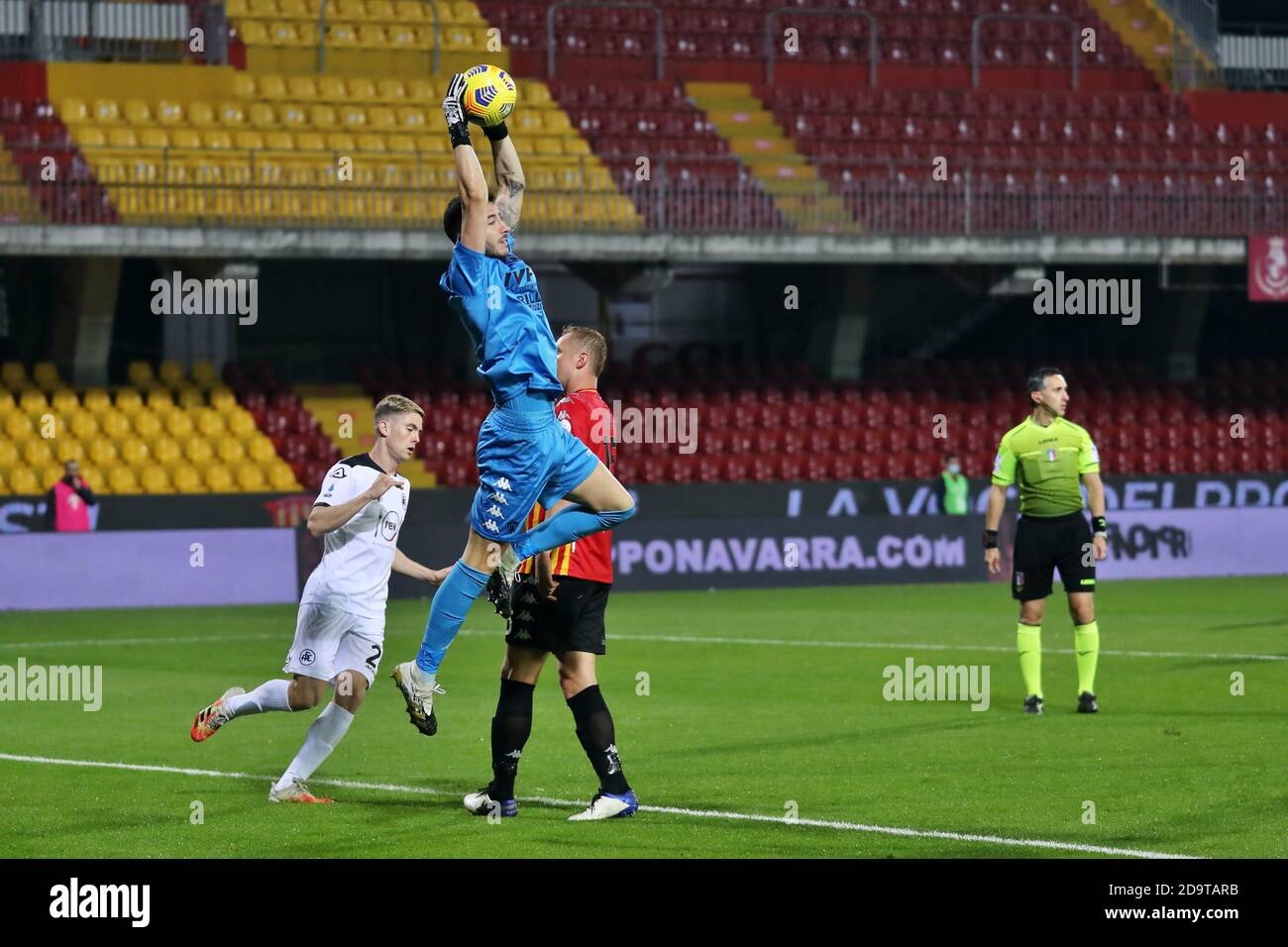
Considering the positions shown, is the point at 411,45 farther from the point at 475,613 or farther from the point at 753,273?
the point at 475,613

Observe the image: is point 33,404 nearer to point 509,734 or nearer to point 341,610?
point 341,610

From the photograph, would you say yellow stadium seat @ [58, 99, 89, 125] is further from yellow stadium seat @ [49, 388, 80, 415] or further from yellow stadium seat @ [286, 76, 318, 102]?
yellow stadium seat @ [49, 388, 80, 415]

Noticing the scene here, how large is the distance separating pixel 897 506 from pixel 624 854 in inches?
905

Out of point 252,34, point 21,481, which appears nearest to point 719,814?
point 21,481

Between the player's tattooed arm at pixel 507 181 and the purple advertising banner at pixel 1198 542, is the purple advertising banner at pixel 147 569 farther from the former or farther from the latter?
the player's tattooed arm at pixel 507 181

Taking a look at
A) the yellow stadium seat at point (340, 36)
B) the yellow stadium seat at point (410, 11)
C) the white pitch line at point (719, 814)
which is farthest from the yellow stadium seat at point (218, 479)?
the white pitch line at point (719, 814)

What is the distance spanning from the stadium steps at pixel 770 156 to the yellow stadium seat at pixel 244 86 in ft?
25.7

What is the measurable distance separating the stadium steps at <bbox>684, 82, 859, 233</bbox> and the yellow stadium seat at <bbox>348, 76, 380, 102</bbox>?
5.85 m

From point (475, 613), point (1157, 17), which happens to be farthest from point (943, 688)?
point (1157, 17)

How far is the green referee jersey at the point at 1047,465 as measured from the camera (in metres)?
14.0

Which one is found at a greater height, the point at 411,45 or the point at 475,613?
the point at 411,45

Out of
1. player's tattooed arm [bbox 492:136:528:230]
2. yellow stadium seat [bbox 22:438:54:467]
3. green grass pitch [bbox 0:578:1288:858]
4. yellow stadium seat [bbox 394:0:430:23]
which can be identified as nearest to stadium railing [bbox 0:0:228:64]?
yellow stadium seat [bbox 394:0:430:23]

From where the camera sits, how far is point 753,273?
3700 centimetres
